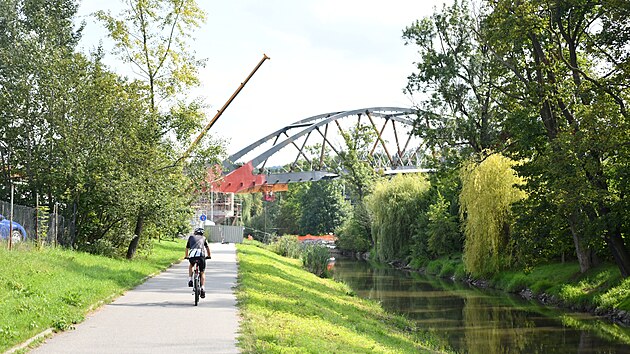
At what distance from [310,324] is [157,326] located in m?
3.26

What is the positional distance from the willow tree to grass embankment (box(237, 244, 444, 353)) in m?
10.4

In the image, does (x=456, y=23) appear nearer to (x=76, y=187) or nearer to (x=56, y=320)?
(x=76, y=187)

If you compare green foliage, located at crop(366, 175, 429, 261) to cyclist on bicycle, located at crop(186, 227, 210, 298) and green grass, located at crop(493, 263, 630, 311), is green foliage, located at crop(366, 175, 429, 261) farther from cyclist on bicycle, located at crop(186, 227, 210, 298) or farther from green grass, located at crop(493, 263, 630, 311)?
cyclist on bicycle, located at crop(186, 227, 210, 298)

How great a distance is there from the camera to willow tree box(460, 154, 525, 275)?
1296 inches

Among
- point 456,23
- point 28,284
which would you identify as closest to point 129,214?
point 28,284

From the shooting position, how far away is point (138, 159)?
26969mm

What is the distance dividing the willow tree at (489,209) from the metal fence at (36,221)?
686 inches

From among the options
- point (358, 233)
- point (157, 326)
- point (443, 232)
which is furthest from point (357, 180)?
point (157, 326)

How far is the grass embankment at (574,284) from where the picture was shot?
950 inches

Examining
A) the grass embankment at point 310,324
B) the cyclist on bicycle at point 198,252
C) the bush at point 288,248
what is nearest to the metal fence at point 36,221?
the grass embankment at point 310,324

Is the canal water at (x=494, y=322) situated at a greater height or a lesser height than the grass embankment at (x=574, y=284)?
lesser

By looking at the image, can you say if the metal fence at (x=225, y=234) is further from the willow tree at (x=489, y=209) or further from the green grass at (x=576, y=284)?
the green grass at (x=576, y=284)

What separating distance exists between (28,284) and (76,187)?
38.6 ft

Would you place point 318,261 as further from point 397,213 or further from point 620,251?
point 620,251
